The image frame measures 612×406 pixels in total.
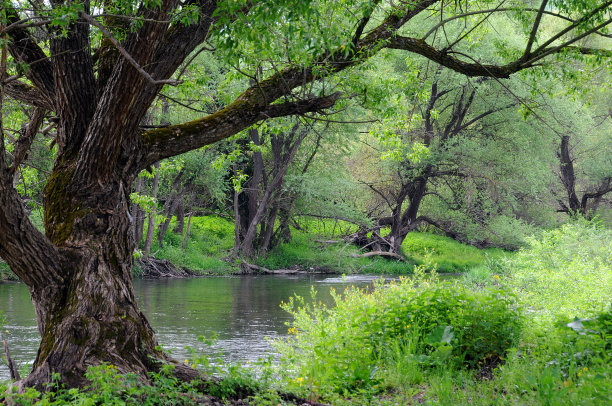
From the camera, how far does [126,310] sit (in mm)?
5086

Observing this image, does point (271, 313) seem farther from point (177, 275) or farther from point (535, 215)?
point (535, 215)

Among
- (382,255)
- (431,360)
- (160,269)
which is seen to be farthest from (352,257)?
(431,360)

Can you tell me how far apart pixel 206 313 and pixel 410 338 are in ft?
28.4

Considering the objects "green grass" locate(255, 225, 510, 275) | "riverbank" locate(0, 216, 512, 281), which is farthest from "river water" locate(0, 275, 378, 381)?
"green grass" locate(255, 225, 510, 275)

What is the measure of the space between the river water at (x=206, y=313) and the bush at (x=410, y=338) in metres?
1.13

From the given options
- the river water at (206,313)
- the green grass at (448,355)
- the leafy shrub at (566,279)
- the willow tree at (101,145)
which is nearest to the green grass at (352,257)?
the river water at (206,313)

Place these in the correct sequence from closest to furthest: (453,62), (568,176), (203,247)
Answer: (453,62) < (203,247) < (568,176)

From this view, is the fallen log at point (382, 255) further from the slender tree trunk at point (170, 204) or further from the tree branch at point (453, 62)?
the tree branch at point (453, 62)

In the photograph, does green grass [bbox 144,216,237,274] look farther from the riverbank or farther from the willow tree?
the willow tree

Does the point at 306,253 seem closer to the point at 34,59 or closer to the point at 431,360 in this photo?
the point at 431,360

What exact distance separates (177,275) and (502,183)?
13.9m

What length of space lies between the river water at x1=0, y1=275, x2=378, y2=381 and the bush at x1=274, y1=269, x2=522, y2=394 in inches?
44.5

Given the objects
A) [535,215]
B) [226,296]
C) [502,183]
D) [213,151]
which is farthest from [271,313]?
[535,215]

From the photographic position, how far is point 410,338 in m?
5.93
